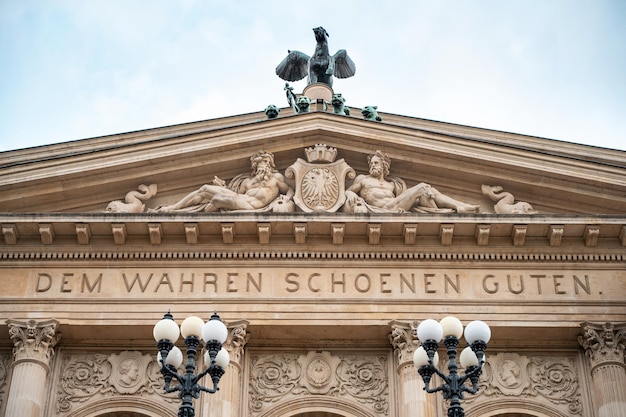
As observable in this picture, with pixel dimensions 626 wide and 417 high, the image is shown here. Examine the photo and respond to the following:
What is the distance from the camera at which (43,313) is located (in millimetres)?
22016

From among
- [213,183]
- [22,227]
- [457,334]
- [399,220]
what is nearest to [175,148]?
[213,183]

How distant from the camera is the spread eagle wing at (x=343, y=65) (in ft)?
92.1

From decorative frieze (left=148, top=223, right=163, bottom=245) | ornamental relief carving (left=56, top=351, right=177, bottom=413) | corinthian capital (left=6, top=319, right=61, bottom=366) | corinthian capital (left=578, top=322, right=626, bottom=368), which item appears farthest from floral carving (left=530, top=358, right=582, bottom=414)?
corinthian capital (left=6, top=319, right=61, bottom=366)

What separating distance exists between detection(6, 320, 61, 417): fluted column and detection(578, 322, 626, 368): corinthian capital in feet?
32.8

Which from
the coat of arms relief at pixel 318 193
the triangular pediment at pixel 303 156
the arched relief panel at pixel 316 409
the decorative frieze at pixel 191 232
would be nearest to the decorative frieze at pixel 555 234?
the coat of arms relief at pixel 318 193

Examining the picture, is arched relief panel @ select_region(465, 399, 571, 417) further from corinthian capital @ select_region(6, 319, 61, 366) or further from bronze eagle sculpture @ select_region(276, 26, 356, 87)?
bronze eagle sculpture @ select_region(276, 26, 356, 87)

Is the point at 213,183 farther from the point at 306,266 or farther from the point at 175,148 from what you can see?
the point at 306,266

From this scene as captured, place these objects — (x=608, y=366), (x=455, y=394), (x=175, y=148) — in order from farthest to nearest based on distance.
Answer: (x=175, y=148)
(x=608, y=366)
(x=455, y=394)

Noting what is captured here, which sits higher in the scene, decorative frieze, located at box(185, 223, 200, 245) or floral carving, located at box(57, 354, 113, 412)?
decorative frieze, located at box(185, 223, 200, 245)

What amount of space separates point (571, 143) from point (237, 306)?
812 cm

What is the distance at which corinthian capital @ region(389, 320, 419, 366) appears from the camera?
70.7 ft

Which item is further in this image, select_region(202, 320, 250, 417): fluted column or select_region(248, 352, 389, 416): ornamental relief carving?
select_region(248, 352, 389, 416): ornamental relief carving

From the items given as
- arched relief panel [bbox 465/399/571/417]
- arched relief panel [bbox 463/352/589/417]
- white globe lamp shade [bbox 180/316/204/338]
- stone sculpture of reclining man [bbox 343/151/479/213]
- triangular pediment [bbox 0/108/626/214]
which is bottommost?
white globe lamp shade [bbox 180/316/204/338]

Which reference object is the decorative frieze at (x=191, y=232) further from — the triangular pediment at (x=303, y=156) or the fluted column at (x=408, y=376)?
the fluted column at (x=408, y=376)
